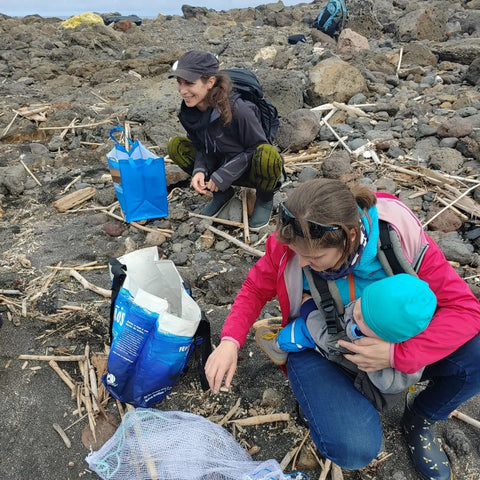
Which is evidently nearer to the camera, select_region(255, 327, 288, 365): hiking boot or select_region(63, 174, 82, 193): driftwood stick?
select_region(255, 327, 288, 365): hiking boot

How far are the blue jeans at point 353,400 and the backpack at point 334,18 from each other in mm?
15451

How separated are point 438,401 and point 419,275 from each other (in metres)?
0.68

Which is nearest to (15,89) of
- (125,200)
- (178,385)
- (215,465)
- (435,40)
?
(125,200)

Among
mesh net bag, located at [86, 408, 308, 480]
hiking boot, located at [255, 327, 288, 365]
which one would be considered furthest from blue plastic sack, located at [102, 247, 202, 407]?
hiking boot, located at [255, 327, 288, 365]

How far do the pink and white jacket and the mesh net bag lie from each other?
1.79 feet

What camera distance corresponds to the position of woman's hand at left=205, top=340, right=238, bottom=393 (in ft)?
6.80

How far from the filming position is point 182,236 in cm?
428

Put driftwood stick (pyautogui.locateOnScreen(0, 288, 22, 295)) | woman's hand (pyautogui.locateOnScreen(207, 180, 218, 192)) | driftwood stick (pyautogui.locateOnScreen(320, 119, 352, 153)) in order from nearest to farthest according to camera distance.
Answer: driftwood stick (pyautogui.locateOnScreen(0, 288, 22, 295)) < woman's hand (pyautogui.locateOnScreen(207, 180, 218, 192)) < driftwood stick (pyautogui.locateOnScreen(320, 119, 352, 153))

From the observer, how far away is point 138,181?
13.9 ft

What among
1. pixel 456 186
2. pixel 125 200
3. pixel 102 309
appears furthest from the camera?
pixel 456 186

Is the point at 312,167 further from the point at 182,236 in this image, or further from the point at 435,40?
the point at 435,40

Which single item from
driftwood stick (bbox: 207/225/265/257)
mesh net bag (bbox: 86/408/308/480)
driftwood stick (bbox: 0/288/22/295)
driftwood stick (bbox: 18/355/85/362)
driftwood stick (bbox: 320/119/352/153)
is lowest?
driftwood stick (bbox: 18/355/85/362)

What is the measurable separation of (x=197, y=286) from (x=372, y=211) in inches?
80.3

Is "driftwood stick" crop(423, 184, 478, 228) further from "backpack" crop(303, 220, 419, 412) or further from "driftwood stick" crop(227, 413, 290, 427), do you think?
"driftwood stick" crop(227, 413, 290, 427)
